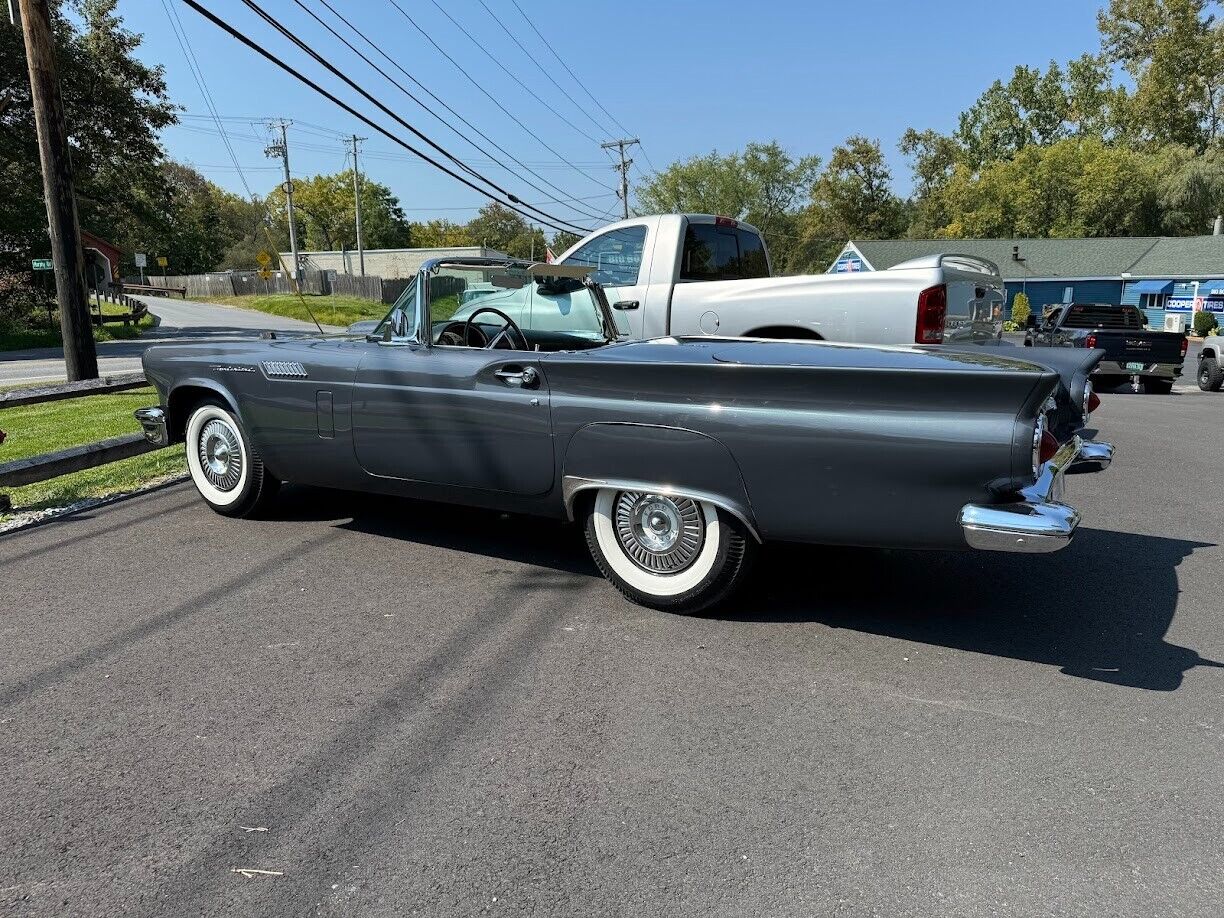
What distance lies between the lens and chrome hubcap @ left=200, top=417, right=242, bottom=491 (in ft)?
17.8

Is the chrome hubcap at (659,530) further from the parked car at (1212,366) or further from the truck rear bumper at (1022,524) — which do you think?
the parked car at (1212,366)

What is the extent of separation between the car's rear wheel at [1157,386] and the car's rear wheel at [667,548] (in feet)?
50.6

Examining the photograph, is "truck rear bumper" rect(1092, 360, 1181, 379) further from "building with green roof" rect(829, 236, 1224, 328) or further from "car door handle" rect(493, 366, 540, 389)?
"building with green roof" rect(829, 236, 1224, 328)

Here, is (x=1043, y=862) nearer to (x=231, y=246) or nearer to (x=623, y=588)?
(x=623, y=588)

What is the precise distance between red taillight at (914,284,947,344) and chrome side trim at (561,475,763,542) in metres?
3.47

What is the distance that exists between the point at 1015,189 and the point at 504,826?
66.9 m

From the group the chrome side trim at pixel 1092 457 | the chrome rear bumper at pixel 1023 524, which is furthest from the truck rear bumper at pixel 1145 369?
the chrome rear bumper at pixel 1023 524

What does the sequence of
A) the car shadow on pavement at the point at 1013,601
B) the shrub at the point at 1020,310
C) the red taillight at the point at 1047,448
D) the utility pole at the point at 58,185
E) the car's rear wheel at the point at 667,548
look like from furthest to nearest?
the shrub at the point at 1020,310 < the utility pole at the point at 58,185 < the car's rear wheel at the point at 667,548 < the car shadow on pavement at the point at 1013,601 < the red taillight at the point at 1047,448

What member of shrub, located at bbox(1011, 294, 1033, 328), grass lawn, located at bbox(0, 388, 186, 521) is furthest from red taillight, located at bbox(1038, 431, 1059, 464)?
shrub, located at bbox(1011, 294, 1033, 328)

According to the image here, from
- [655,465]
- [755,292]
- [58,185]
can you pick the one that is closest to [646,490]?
[655,465]

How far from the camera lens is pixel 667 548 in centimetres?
391

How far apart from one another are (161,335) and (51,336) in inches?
135

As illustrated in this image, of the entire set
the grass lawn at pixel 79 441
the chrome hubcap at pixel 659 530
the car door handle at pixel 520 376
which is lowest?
the grass lawn at pixel 79 441

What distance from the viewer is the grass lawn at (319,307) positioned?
42.3 metres
